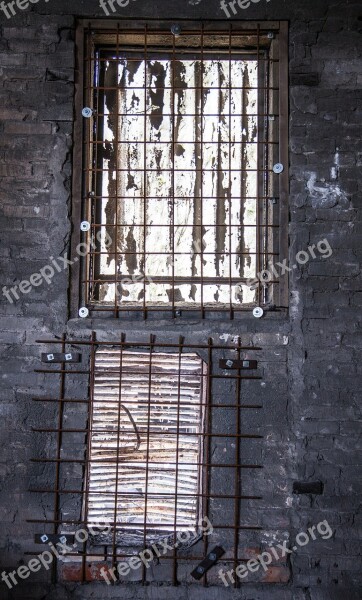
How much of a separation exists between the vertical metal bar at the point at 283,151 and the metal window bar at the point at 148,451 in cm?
41

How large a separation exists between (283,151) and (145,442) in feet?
5.16

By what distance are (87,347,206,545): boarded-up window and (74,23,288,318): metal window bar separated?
0.32m

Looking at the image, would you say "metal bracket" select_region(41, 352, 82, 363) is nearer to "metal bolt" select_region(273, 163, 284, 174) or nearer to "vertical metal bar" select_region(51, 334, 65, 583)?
"vertical metal bar" select_region(51, 334, 65, 583)

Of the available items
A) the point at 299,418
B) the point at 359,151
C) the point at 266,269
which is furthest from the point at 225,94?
the point at 299,418

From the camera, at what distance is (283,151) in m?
3.08

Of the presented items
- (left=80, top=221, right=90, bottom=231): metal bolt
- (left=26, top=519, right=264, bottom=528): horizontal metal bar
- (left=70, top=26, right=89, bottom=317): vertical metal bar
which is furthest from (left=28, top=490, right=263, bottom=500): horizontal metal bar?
(left=80, top=221, right=90, bottom=231): metal bolt

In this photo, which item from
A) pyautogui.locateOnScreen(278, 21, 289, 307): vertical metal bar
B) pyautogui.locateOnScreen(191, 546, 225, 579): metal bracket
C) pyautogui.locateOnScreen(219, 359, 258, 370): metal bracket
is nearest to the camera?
pyautogui.locateOnScreen(191, 546, 225, 579): metal bracket

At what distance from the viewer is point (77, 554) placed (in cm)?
283

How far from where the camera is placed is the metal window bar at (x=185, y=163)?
3.10 meters

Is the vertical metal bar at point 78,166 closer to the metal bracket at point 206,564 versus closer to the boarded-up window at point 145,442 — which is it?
the boarded-up window at point 145,442

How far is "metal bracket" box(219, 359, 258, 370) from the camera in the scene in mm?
2930

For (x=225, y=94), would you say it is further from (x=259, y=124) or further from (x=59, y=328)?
(x=59, y=328)

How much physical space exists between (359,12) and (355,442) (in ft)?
6.98

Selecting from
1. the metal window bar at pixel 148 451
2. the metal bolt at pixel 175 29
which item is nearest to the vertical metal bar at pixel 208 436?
the metal window bar at pixel 148 451
